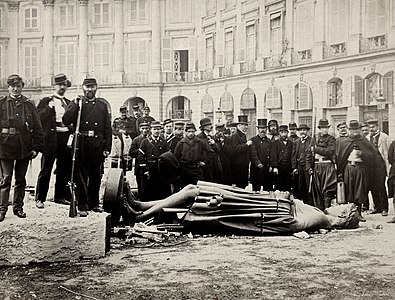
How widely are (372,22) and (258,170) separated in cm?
397

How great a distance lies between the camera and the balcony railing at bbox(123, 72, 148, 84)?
29453 mm

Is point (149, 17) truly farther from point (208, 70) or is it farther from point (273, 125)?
point (273, 125)

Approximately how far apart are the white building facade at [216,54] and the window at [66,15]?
0.05m

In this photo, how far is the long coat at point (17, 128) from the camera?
20.9 ft

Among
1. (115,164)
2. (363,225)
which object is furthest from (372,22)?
(115,164)

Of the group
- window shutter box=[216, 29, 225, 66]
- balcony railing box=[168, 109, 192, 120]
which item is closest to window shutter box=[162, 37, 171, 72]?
balcony railing box=[168, 109, 192, 120]

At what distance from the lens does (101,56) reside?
3023cm

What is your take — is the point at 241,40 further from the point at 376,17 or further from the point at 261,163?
the point at 261,163

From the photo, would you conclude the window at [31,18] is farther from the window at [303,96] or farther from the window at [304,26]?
the window at [303,96]

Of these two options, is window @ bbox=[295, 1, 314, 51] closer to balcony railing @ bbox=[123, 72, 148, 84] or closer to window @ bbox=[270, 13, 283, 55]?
window @ bbox=[270, 13, 283, 55]

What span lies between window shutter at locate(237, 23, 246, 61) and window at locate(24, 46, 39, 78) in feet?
33.3

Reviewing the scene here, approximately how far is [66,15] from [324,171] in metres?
22.7

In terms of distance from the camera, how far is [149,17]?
99.9 feet

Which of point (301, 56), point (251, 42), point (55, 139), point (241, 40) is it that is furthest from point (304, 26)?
point (55, 139)
